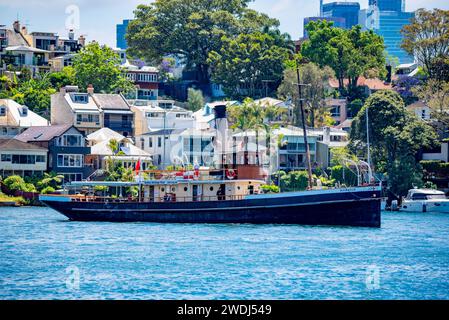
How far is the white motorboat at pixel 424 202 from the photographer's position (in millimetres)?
93250

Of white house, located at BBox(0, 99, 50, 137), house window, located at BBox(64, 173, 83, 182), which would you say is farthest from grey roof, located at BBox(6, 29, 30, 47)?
house window, located at BBox(64, 173, 83, 182)

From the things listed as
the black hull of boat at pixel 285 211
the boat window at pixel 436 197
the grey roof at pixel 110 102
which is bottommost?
the black hull of boat at pixel 285 211

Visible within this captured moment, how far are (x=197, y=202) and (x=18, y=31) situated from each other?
83767 mm

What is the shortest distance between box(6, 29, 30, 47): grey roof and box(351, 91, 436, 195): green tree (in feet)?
195

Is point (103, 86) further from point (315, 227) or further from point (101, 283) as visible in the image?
point (101, 283)

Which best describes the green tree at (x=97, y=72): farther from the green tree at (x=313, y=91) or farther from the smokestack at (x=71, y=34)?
the smokestack at (x=71, y=34)

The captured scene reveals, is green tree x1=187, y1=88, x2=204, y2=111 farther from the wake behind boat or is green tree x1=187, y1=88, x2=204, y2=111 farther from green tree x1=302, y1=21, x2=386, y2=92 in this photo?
the wake behind boat

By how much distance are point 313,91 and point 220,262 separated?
71525 millimetres

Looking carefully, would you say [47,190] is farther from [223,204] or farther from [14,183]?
[223,204]

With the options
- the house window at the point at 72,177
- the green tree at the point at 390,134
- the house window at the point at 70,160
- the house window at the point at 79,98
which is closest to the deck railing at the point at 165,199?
the house window at the point at 72,177

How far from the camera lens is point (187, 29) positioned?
13988 cm

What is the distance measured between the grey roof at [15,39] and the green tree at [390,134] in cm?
5947

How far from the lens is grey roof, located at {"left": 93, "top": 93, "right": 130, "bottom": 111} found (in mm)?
117944

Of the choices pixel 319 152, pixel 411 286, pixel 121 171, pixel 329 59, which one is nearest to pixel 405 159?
pixel 319 152
